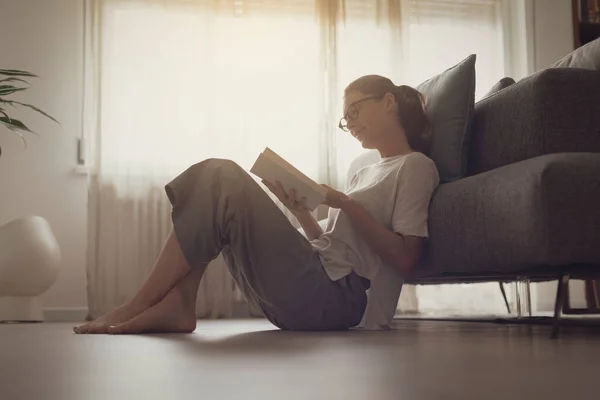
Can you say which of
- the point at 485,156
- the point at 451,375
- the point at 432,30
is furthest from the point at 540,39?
the point at 451,375

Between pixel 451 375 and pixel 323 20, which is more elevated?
pixel 323 20

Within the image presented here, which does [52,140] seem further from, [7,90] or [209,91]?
[209,91]

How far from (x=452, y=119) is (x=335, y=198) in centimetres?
49

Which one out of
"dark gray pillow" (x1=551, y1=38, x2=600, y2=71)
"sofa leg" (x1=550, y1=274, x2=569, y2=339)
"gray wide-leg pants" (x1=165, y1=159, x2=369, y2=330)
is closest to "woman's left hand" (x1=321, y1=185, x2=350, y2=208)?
"gray wide-leg pants" (x1=165, y1=159, x2=369, y2=330)

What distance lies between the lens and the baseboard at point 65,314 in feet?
11.4

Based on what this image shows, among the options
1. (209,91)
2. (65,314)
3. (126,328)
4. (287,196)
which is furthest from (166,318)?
(209,91)

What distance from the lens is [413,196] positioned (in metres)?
1.84

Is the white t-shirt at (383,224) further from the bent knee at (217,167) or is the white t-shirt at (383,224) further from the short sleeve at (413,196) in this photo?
the bent knee at (217,167)

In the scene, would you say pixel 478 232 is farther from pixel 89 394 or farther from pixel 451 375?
pixel 89 394

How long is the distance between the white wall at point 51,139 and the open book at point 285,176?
2.15m

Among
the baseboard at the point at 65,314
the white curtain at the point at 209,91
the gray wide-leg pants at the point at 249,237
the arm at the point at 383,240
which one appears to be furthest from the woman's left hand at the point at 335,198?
the baseboard at the point at 65,314

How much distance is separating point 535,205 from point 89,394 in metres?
1.05

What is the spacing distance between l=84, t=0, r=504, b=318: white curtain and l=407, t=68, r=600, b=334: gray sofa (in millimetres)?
1824

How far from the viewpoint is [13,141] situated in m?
3.58
